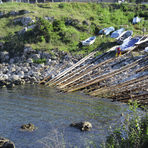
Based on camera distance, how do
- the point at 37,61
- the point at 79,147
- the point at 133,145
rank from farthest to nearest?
the point at 37,61 < the point at 79,147 < the point at 133,145

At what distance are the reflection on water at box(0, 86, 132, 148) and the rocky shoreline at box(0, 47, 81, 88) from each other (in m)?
3.48

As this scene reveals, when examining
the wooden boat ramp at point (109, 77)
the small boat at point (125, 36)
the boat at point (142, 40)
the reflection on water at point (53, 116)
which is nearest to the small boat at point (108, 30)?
the small boat at point (125, 36)

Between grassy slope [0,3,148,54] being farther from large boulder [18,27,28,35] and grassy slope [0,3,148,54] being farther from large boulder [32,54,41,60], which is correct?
large boulder [32,54,41,60]

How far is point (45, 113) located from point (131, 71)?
14.2 metres

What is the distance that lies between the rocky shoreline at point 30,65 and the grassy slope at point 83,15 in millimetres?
2240

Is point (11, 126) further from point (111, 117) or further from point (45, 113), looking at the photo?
point (111, 117)

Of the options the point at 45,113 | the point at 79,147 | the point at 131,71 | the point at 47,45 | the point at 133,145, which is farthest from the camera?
the point at 47,45

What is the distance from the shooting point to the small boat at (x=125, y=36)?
42969mm

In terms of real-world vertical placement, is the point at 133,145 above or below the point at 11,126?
above

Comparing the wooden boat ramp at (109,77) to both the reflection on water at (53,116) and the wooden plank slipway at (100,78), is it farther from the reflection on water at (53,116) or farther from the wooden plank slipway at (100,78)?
the reflection on water at (53,116)

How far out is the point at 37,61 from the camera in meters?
41.0

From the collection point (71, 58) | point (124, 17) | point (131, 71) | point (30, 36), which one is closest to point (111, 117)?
point (131, 71)

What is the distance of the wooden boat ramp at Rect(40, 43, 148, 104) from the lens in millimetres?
26953

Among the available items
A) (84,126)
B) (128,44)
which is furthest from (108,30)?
(84,126)
